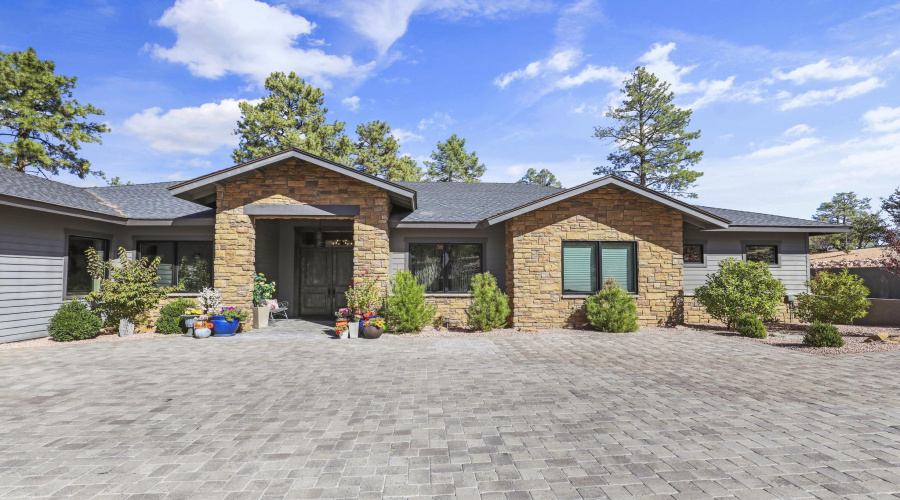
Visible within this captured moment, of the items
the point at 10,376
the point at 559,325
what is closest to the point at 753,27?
the point at 559,325

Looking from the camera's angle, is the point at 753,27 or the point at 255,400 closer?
the point at 255,400

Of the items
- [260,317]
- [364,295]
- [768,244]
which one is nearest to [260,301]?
[260,317]

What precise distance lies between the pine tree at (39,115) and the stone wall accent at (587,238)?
26.2m

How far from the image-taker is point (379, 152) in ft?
96.5

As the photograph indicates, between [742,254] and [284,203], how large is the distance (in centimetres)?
1430

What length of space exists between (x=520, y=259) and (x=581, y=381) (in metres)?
5.23

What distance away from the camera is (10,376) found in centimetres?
619

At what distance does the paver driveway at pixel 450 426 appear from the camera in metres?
3.02

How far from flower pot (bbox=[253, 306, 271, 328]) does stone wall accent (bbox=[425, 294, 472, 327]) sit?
474 cm

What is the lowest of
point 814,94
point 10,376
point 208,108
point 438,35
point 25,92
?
point 10,376

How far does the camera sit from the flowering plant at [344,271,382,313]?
10.1 meters

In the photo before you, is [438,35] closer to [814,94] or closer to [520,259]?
[520,259]

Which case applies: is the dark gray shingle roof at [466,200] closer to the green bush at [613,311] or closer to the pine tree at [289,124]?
the green bush at [613,311]

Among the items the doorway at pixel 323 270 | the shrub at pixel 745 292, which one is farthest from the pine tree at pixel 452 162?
the shrub at pixel 745 292
